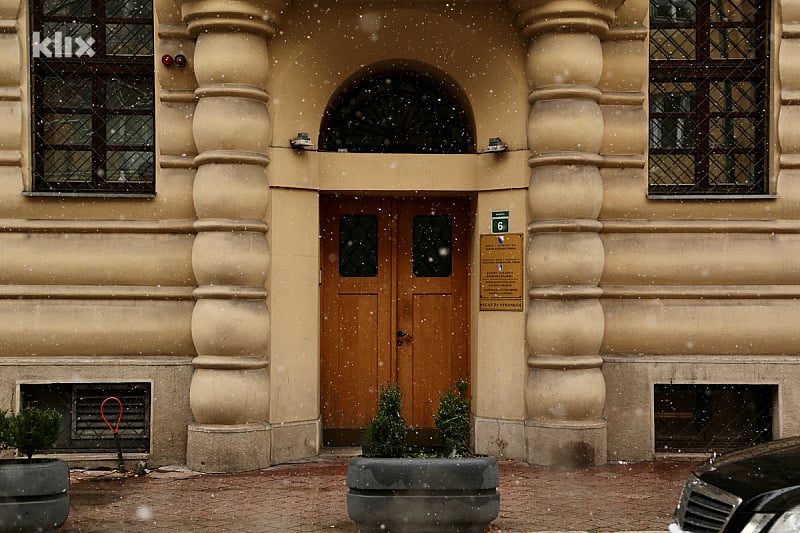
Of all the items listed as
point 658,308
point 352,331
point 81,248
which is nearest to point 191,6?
point 81,248

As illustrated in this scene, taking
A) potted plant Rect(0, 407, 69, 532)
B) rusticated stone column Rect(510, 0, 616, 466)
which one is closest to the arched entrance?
rusticated stone column Rect(510, 0, 616, 466)

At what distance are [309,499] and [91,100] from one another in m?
5.34

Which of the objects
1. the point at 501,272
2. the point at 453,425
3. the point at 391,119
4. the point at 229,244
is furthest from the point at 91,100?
the point at 453,425

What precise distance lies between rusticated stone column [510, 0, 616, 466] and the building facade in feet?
0.09

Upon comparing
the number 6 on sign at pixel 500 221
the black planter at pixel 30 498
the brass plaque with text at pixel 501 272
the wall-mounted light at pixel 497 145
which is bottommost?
the black planter at pixel 30 498

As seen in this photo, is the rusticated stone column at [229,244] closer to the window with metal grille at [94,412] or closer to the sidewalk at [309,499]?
the sidewalk at [309,499]

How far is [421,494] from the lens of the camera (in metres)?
8.42

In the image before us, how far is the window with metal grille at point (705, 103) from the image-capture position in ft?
41.1

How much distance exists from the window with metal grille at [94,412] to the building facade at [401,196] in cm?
3

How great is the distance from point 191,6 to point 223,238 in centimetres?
252

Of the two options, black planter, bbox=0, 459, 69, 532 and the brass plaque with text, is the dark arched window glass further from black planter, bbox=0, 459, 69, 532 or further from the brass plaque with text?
black planter, bbox=0, 459, 69, 532

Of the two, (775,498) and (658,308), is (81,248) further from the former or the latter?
(775,498)

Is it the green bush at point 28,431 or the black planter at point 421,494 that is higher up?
the green bush at point 28,431

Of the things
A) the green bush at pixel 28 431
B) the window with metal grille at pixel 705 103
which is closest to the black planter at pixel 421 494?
the green bush at pixel 28 431
